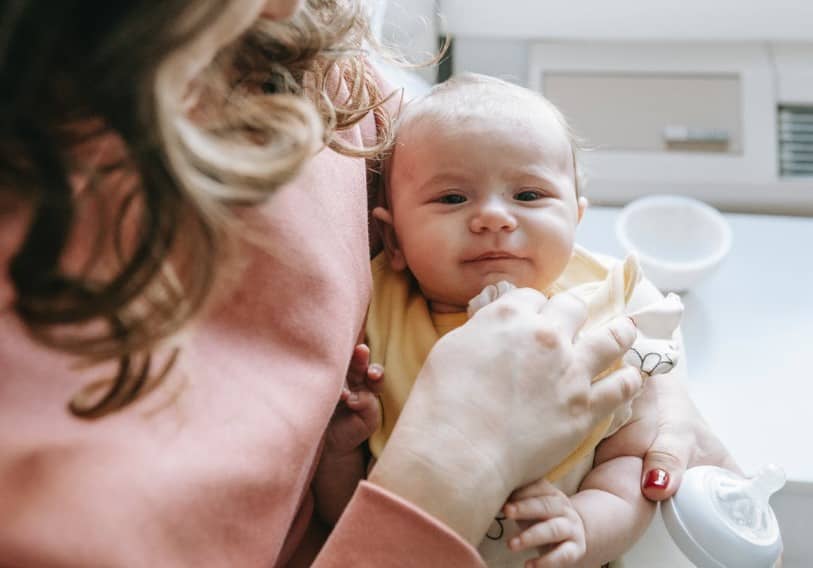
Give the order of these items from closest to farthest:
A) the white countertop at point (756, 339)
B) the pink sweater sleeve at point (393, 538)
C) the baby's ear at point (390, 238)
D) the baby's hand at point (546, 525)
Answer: the pink sweater sleeve at point (393, 538) → the baby's hand at point (546, 525) → the baby's ear at point (390, 238) → the white countertop at point (756, 339)

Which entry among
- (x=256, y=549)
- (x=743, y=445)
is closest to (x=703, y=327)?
(x=743, y=445)

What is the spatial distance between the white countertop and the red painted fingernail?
0.81 ft

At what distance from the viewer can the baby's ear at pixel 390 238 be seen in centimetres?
88

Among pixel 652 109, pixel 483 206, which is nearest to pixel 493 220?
pixel 483 206

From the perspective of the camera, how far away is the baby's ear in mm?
882

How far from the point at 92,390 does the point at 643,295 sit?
60cm

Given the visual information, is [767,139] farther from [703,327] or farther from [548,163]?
[548,163]

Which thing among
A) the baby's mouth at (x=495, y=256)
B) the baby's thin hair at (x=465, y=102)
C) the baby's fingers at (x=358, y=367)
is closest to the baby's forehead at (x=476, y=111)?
the baby's thin hair at (x=465, y=102)

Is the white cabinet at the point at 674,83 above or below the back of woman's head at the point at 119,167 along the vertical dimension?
below

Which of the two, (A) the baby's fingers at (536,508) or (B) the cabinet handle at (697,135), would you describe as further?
(B) the cabinet handle at (697,135)

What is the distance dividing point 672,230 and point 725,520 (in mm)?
634

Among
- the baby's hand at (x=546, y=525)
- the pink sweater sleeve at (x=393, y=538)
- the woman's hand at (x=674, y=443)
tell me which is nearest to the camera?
the pink sweater sleeve at (x=393, y=538)

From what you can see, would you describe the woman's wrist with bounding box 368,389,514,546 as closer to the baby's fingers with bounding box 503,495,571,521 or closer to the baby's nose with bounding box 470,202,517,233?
the baby's fingers with bounding box 503,495,571,521

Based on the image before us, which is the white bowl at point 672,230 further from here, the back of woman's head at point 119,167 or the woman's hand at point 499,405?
the back of woman's head at point 119,167
